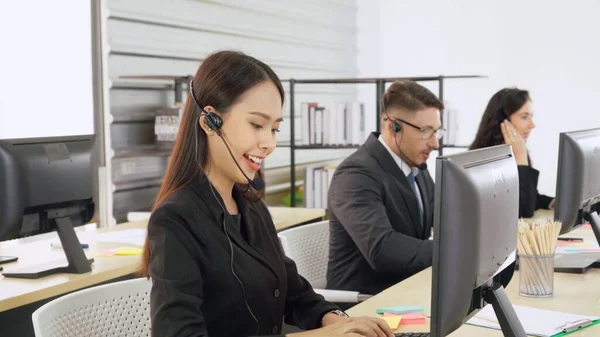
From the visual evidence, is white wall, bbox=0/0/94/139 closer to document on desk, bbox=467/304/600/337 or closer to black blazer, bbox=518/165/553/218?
black blazer, bbox=518/165/553/218

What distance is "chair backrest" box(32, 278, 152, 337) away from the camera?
1.85 meters

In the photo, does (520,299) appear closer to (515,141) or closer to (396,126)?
(396,126)

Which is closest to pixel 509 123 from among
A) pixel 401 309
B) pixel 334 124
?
pixel 334 124

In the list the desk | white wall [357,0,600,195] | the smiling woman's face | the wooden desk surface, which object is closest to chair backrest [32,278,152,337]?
the wooden desk surface

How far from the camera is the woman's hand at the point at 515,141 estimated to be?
425cm

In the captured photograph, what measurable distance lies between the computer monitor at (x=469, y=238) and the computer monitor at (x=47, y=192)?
1633mm

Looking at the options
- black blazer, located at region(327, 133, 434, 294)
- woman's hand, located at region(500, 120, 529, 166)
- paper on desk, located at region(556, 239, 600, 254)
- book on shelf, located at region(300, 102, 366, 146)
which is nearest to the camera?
black blazer, located at region(327, 133, 434, 294)

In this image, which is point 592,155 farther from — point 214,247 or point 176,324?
point 176,324

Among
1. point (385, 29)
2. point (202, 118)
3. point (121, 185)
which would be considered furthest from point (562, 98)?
point (202, 118)

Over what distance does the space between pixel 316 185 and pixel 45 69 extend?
1.93 m

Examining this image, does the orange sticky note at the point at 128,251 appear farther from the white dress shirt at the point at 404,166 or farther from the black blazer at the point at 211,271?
the black blazer at the point at 211,271

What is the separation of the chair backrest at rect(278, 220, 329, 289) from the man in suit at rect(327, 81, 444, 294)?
9cm

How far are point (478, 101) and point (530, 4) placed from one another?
2.73ft

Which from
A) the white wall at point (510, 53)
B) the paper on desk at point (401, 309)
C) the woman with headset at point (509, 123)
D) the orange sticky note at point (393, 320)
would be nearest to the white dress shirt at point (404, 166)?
the paper on desk at point (401, 309)
